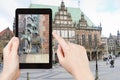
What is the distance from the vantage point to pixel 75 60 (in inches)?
32.6

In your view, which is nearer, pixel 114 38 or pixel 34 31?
pixel 34 31

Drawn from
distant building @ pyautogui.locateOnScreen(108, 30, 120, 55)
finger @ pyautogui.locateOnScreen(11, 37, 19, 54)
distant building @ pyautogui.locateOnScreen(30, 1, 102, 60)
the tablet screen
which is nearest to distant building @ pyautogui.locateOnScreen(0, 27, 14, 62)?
distant building @ pyautogui.locateOnScreen(30, 1, 102, 60)

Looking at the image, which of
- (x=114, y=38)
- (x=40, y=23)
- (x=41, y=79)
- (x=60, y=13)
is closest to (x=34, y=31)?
(x=40, y=23)

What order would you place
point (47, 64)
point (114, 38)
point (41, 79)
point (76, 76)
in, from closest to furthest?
point (76, 76) < point (47, 64) < point (41, 79) < point (114, 38)

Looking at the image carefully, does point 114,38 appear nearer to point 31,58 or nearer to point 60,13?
point 60,13

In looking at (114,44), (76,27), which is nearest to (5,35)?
(76,27)

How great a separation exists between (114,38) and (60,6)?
1163 inches

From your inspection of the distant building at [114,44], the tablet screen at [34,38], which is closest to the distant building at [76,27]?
the distant building at [114,44]

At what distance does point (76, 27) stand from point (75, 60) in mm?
37170

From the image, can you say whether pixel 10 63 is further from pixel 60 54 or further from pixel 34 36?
pixel 34 36

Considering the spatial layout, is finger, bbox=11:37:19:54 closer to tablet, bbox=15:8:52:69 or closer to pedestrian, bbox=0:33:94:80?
pedestrian, bbox=0:33:94:80

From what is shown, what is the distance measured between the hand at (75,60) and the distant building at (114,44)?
5351 centimetres

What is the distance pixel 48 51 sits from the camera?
3.46ft

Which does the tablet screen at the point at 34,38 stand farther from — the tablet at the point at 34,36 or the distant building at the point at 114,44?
the distant building at the point at 114,44
